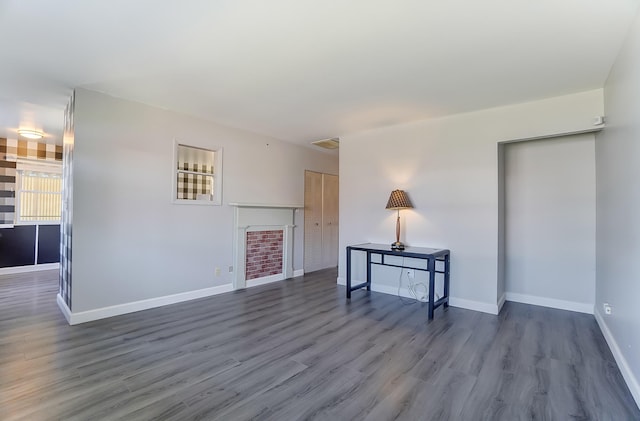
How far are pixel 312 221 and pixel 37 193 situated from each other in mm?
5508

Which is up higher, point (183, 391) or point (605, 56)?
point (605, 56)

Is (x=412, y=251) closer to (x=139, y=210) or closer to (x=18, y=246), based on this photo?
(x=139, y=210)

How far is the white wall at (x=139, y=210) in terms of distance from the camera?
3308 millimetres

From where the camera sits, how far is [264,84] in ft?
10.2

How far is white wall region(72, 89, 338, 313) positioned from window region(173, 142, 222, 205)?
0.38 ft

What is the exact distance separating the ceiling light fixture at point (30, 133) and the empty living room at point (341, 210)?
0.36 feet

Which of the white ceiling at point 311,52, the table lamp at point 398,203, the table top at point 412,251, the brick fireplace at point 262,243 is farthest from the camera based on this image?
the brick fireplace at point 262,243

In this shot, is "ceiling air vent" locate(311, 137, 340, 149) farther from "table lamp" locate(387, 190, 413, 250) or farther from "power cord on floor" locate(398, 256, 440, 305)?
"power cord on floor" locate(398, 256, 440, 305)

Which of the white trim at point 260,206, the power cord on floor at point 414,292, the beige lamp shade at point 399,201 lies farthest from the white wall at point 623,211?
the white trim at point 260,206

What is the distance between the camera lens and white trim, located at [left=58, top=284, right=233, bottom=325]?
3262 mm

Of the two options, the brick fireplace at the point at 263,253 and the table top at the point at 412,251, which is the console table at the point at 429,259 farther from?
the brick fireplace at the point at 263,253

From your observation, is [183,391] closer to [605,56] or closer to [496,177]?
[496,177]

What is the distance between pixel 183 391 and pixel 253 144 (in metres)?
3.73

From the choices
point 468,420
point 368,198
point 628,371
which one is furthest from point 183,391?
point 368,198
